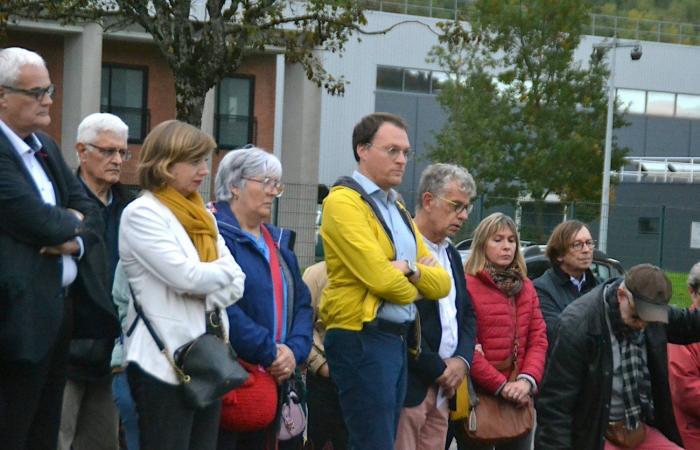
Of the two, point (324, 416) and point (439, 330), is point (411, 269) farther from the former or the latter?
point (324, 416)

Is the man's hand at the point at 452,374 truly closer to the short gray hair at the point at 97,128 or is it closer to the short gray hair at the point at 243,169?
the short gray hair at the point at 243,169

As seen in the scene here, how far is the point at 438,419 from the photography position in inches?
292

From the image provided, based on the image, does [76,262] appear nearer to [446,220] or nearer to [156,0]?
[446,220]

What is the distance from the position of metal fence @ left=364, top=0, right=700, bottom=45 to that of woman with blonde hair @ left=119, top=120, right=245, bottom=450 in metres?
43.7

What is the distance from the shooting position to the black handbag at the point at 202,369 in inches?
211

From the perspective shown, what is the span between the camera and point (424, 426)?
7.41m

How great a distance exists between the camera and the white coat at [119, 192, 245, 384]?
541 centimetres

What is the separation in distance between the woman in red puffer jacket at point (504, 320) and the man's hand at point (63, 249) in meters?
3.22

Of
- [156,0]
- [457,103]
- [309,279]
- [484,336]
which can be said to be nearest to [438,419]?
[484,336]

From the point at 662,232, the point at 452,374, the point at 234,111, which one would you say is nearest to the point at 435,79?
the point at 234,111

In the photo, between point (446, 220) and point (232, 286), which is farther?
point (446, 220)

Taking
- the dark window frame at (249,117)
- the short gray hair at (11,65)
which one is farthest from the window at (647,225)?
the short gray hair at (11,65)

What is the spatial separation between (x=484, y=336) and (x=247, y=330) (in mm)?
2263

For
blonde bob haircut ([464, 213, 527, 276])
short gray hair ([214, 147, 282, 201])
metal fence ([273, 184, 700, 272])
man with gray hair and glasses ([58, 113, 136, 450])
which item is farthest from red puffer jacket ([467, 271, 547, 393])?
metal fence ([273, 184, 700, 272])
